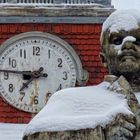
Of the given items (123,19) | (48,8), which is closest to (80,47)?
(48,8)

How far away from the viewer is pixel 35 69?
17.2 metres

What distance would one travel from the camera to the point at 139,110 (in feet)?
12.5

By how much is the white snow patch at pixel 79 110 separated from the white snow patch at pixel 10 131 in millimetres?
12456

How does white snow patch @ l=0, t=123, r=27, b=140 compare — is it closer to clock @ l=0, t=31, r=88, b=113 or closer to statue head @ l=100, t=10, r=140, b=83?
clock @ l=0, t=31, r=88, b=113

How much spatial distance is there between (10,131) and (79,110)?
43.7 feet

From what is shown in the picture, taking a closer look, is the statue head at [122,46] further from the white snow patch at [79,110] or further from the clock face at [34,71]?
the clock face at [34,71]

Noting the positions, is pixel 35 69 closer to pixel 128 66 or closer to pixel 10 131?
pixel 10 131

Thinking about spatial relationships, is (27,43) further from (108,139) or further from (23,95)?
(108,139)

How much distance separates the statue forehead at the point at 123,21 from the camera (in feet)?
13.1

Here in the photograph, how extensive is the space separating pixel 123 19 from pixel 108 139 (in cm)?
57

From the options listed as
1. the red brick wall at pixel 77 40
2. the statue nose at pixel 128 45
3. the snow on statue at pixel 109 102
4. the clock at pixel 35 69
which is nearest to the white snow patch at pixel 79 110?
the snow on statue at pixel 109 102

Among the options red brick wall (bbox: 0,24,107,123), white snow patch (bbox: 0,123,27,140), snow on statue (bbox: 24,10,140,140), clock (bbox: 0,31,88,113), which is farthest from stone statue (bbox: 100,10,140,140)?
clock (bbox: 0,31,88,113)

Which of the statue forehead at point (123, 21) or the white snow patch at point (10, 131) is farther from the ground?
the statue forehead at point (123, 21)

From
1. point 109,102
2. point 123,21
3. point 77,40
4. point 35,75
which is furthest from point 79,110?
point 35,75
